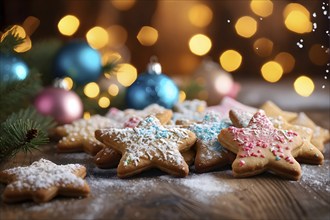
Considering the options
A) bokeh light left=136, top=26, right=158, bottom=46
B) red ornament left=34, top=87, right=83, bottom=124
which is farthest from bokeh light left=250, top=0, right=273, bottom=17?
red ornament left=34, top=87, right=83, bottom=124

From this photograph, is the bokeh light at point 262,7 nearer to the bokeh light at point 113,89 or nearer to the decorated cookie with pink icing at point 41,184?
the bokeh light at point 113,89

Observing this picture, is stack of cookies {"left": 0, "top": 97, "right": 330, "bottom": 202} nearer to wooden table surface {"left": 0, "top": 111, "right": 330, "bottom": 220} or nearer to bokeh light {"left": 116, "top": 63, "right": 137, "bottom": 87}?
wooden table surface {"left": 0, "top": 111, "right": 330, "bottom": 220}

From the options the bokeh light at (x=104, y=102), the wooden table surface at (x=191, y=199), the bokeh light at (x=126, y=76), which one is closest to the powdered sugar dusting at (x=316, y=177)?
the wooden table surface at (x=191, y=199)

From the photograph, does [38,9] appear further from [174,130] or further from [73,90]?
[174,130]

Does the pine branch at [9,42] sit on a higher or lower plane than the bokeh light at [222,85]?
higher

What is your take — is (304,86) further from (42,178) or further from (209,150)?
(42,178)

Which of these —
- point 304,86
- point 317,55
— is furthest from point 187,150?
point 317,55

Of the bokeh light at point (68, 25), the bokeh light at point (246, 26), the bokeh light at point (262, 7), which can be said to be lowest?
the bokeh light at point (68, 25)
